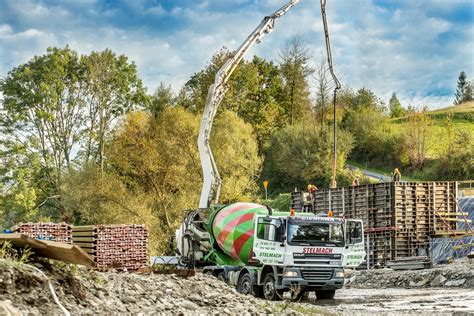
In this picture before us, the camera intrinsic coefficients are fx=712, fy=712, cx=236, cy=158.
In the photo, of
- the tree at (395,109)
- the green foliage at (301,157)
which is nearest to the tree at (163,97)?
the green foliage at (301,157)

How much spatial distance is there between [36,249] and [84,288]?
0.89m

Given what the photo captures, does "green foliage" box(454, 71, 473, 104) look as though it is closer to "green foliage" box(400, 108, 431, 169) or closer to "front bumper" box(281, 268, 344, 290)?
"green foliage" box(400, 108, 431, 169)

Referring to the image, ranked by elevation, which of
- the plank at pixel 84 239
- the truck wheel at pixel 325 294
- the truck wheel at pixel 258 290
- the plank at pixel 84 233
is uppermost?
the plank at pixel 84 233

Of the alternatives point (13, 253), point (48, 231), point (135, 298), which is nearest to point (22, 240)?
point (13, 253)

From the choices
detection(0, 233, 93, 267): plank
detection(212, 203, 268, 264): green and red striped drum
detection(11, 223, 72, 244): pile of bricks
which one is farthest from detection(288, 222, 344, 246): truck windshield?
detection(0, 233, 93, 267): plank

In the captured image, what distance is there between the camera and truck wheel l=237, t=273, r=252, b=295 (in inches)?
811

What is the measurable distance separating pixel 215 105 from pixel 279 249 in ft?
29.3

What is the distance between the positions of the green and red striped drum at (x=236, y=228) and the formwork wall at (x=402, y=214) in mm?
12088

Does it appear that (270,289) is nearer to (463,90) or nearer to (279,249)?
(279,249)

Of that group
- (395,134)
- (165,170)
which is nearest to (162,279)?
(165,170)

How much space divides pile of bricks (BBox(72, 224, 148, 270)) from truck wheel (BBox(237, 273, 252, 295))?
119 inches

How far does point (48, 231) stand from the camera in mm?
20078

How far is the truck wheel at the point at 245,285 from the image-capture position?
2059 cm

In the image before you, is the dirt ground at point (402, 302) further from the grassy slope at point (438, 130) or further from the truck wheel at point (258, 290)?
the grassy slope at point (438, 130)
